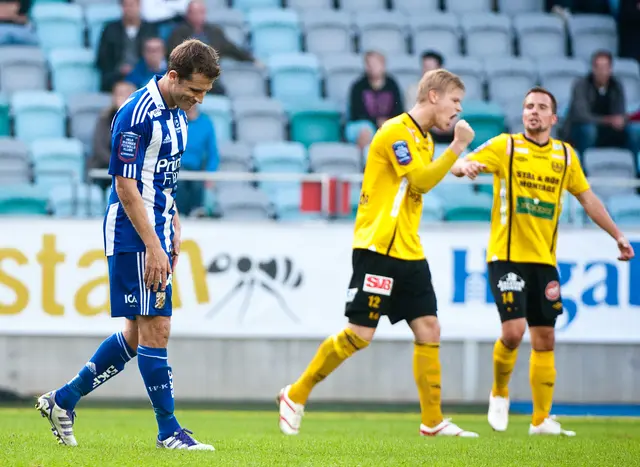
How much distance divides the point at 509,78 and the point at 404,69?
1.45 meters

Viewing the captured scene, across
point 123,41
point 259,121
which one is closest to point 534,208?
point 259,121

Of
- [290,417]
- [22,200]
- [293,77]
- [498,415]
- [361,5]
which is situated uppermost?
[361,5]

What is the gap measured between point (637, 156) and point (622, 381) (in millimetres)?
3333

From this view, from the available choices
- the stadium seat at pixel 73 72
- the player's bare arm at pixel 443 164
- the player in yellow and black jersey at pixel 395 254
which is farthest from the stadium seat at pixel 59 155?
the player's bare arm at pixel 443 164

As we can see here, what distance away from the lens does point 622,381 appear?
11664 mm

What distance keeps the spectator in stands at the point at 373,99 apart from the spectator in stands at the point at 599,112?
2083 millimetres

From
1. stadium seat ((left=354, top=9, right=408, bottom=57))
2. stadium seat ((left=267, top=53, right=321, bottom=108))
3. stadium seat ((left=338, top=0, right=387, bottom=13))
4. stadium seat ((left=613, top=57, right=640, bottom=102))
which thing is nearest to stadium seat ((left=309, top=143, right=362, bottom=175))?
stadium seat ((left=267, top=53, right=321, bottom=108))

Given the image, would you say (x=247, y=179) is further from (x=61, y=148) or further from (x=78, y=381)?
(x=78, y=381)

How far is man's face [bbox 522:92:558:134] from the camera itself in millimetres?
8102

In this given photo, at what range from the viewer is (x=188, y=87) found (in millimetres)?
5805

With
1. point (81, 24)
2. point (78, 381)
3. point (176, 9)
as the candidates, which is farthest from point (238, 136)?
point (78, 381)

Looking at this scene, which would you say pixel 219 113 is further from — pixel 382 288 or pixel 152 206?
pixel 152 206

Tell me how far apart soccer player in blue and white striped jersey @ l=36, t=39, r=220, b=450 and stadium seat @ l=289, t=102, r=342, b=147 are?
7921 mm

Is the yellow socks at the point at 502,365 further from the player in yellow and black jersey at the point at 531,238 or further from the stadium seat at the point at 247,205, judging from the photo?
the stadium seat at the point at 247,205
